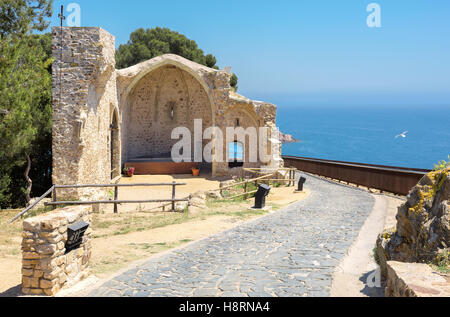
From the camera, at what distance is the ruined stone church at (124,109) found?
46.7ft

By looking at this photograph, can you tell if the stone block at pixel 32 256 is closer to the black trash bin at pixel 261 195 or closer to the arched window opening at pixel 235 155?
the black trash bin at pixel 261 195

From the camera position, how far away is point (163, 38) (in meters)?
36.3

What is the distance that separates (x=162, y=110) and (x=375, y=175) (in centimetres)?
1590

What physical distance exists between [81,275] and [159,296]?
1.71 meters

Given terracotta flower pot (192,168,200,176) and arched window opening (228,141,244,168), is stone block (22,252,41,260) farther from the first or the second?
arched window opening (228,141,244,168)

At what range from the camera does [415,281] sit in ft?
13.4

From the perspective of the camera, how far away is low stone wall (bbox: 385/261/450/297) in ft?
12.6

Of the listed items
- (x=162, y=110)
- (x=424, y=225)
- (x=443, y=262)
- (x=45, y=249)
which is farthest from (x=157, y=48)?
(x=443, y=262)

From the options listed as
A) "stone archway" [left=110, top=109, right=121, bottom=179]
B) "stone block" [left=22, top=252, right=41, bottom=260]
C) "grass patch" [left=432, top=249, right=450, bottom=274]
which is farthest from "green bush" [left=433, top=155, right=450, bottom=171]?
"stone archway" [left=110, top=109, right=121, bottom=179]

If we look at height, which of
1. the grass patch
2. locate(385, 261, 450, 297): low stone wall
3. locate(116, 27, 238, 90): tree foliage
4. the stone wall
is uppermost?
locate(116, 27, 238, 90): tree foliage

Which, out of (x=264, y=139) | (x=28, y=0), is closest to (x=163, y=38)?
(x=264, y=139)

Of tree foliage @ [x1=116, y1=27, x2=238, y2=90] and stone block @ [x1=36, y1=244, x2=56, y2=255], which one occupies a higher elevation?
tree foliage @ [x1=116, y1=27, x2=238, y2=90]

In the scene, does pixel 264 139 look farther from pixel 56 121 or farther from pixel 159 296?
pixel 159 296

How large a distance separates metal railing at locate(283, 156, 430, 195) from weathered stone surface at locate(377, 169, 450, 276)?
27.5 ft
